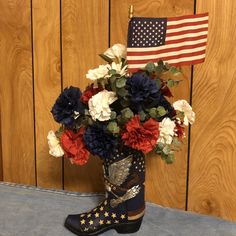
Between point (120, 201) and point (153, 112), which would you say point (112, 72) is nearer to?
point (153, 112)

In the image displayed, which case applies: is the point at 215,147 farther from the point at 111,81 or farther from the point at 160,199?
the point at 111,81

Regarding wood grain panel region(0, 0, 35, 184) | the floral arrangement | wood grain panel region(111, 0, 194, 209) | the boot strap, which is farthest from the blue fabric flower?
wood grain panel region(0, 0, 35, 184)

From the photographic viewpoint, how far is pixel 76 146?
96 cm

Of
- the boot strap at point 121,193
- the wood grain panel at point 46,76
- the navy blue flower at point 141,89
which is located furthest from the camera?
the wood grain panel at point 46,76

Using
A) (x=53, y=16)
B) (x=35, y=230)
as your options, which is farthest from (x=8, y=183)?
(x=53, y=16)

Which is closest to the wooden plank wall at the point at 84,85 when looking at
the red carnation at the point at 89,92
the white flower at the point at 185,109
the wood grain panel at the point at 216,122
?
the wood grain panel at the point at 216,122

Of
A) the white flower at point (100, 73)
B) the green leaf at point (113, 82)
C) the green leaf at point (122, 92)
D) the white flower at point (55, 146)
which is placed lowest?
the white flower at point (55, 146)

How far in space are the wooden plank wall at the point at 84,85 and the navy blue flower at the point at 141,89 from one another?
9.1 inches

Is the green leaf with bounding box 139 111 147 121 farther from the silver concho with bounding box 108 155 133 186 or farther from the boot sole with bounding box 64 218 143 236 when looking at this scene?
the boot sole with bounding box 64 218 143 236

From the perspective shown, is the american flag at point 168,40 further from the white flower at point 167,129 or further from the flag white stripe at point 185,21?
the white flower at point 167,129

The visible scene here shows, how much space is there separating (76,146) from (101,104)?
5.0 inches

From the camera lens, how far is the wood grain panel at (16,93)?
1.24 meters

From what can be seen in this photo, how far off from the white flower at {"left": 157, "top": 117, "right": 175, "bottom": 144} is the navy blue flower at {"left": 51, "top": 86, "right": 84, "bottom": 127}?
18 cm

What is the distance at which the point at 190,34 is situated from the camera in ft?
3.21
